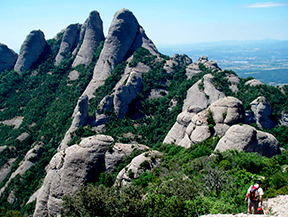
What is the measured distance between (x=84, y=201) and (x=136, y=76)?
60.5 m

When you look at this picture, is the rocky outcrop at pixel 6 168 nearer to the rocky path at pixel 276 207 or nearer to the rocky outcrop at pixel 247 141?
the rocky outcrop at pixel 247 141

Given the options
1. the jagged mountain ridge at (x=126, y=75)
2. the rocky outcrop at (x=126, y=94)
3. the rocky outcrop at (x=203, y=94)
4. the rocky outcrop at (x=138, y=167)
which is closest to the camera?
the rocky outcrop at (x=138, y=167)

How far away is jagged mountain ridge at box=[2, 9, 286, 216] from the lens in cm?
6650

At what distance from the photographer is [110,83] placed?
83.2m

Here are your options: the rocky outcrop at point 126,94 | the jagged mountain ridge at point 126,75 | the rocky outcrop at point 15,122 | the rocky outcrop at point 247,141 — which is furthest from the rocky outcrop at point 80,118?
the rocky outcrop at point 247,141

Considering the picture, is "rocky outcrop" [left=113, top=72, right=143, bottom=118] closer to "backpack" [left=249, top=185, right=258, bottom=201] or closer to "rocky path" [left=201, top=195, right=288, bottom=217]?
"rocky path" [left=201, top=195, right=288, bottom=217]

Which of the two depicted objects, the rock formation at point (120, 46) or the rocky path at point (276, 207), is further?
the rock formation at point (120, 46)

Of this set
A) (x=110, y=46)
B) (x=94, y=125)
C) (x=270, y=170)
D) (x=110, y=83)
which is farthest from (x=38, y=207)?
(x=110, y=46)

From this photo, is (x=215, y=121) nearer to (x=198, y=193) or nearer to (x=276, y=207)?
(x=198, y=193)

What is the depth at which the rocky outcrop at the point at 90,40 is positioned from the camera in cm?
10275

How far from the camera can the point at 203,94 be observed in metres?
67.4

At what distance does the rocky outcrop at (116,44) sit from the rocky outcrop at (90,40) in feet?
39.2

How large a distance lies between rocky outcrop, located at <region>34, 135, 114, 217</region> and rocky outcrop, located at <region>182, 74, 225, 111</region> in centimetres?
3614

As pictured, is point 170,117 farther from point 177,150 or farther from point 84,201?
point 84,201
